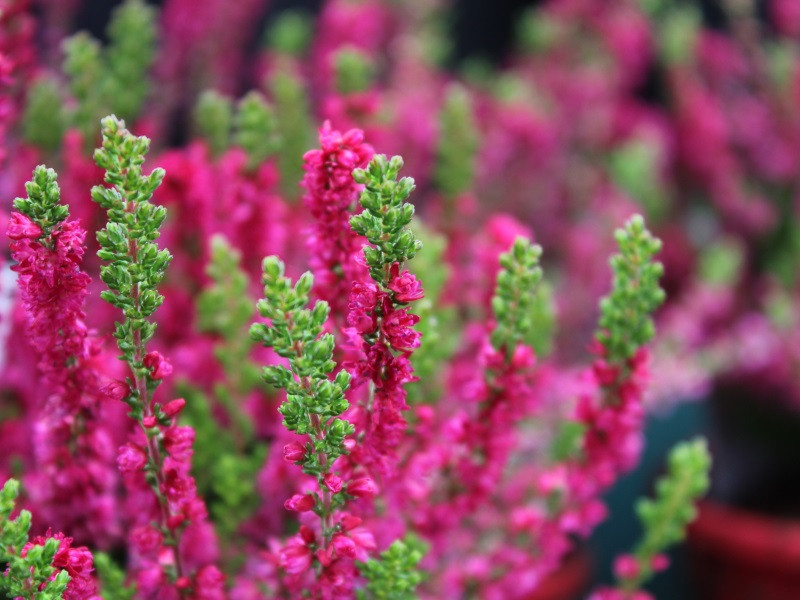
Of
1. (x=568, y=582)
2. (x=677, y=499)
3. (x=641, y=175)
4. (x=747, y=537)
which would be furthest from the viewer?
(x=641, y=175)

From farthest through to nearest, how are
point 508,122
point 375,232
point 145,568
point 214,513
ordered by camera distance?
point 508,122
point 214,513
point 145,568
point 375,232

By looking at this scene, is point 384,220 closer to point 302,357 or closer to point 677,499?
point 302,357

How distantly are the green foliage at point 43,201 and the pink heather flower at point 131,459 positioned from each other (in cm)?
12

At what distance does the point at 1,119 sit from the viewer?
55cm

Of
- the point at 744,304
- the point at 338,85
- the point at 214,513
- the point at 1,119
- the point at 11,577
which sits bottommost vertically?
the point at 11,577

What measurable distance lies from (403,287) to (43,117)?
1.32ft

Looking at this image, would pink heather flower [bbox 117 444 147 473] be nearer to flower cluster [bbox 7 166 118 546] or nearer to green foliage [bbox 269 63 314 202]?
flower cluster [bbox 7 166 118 546]

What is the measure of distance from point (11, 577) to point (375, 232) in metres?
0.22

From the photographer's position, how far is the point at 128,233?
418 mm

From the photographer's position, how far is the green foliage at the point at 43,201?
0.41 meters

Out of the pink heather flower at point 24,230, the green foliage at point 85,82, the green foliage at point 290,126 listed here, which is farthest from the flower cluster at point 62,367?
the green foliage at point 290,126

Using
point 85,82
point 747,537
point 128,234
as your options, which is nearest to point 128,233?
point 128,234

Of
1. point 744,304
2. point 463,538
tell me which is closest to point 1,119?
point 463,538

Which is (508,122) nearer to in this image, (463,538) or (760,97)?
(760,97)
